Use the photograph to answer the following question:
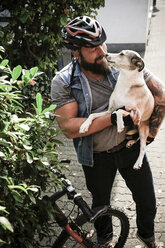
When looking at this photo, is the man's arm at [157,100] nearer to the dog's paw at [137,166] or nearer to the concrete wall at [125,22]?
the dog's paw at [137,166]

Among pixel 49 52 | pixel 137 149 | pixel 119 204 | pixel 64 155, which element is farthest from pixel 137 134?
pixel 49 52

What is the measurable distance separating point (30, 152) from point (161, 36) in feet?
38.1

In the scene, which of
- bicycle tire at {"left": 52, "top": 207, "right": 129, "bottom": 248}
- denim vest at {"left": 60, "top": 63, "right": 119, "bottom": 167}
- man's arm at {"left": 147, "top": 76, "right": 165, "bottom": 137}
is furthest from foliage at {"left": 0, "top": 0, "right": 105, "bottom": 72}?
man's arm at {"left": 147, "top": 76, "right": 165, "bottom": 137}

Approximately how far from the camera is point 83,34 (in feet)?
9.86

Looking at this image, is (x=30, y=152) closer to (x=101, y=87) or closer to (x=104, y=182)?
(x=101, y=87)

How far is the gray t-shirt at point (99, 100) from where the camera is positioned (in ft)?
10.4

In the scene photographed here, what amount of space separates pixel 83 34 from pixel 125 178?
1338 mm

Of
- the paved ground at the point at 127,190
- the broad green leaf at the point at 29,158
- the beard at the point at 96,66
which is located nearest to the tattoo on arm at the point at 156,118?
the beard at the point at 96,66

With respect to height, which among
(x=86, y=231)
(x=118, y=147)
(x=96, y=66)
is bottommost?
(x=86, y=231)

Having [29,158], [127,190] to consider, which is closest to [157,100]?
[29,158]

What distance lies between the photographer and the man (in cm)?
306

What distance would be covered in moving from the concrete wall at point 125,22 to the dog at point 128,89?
8.90m

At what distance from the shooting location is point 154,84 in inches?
127

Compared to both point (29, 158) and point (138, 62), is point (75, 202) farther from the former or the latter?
point (138, 62)
